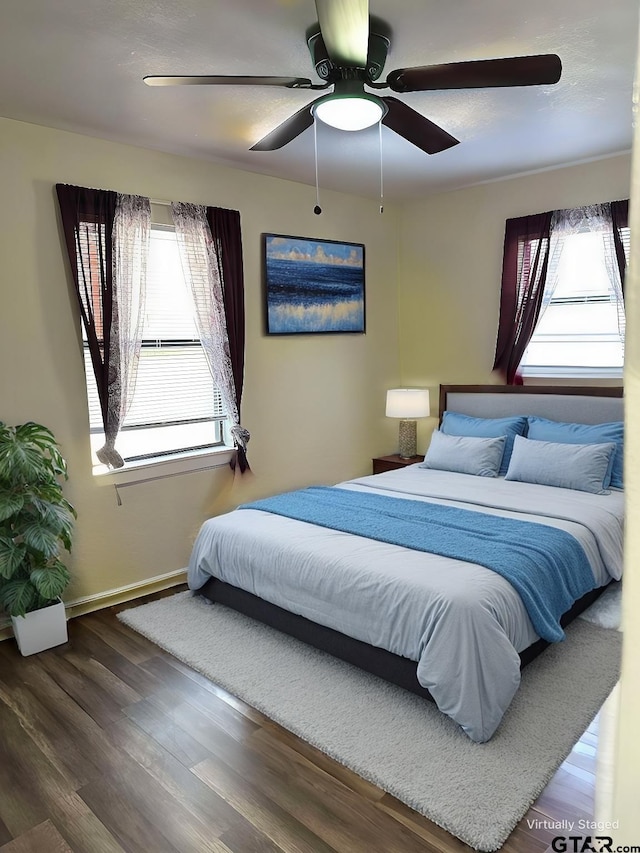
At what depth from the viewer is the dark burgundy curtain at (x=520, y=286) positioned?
4512 mm

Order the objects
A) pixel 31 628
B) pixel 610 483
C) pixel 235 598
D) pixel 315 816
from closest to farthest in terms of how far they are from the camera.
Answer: pixel 315 816, pixel 31 628, pixel 235 598, pixel 610 483

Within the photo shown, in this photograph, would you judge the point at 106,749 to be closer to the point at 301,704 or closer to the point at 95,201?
the point at 301,704

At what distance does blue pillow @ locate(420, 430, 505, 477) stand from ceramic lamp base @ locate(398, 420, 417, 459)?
72 centimetres

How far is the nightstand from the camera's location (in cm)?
516

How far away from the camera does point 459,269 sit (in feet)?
16.7

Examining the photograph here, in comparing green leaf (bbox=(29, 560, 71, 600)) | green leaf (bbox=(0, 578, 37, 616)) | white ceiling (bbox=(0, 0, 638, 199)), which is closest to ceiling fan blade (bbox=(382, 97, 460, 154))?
white ceiling (bbox=(0, 0, 638, 199))

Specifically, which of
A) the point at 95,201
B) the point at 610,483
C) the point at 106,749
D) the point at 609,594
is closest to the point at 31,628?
the point at 106,749

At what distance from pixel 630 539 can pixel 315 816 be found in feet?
6.77

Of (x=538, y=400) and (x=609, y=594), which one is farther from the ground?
(x=538, y=400)

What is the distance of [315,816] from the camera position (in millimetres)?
1983

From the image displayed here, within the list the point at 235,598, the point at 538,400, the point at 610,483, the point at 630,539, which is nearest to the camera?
the point at 630,539

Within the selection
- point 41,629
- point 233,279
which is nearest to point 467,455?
point 233,279

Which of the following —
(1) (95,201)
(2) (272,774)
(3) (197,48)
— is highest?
(3) (197,48)

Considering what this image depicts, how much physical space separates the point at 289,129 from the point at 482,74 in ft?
3.00
